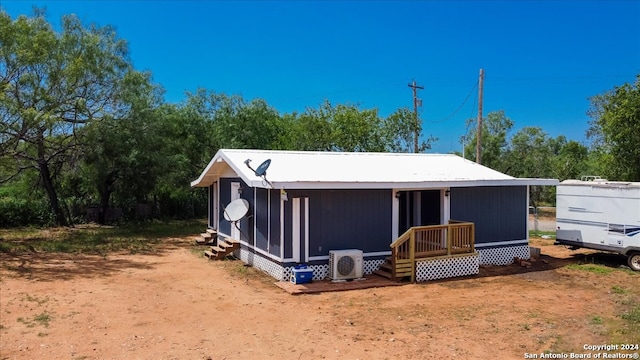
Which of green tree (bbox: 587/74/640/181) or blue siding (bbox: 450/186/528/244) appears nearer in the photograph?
blue siding (bbox: 450/186/528/244)

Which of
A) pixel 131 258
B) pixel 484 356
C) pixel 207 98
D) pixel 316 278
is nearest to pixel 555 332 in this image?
pixel 484 356

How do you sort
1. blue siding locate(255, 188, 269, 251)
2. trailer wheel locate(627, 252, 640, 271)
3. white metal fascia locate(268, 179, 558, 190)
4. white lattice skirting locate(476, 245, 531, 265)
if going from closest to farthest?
white metal fascia locate(268, 179, 558, 190)
blue siding locate(255, 188, 269, 251)
trailer wheel locate(627, 252, 640, 271)
white lattice skirting locate(476, 245, 531, 265)

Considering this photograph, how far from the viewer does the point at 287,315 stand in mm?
8312

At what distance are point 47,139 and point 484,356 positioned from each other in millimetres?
17794

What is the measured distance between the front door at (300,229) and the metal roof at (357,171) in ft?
1.89

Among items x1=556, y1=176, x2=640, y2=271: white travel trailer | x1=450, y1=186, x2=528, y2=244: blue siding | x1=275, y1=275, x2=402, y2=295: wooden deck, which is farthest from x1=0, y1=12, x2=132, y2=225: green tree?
x1=556, y1=176, x2=640, y2=271: white travel trailer

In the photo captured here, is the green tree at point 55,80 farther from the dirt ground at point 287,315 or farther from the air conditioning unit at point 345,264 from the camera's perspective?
the air conditioning unit at point 345,264

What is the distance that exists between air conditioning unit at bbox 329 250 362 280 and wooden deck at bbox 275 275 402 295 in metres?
0.15

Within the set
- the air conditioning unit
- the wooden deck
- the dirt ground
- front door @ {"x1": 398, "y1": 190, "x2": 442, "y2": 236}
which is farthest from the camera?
front door @ {"x1": 398, "y1": 190, "x2": 442, "y2": 236}

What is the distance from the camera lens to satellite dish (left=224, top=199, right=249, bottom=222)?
41.0 ft

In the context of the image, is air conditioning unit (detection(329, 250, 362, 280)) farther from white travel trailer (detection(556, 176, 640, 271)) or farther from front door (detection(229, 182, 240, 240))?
white travel trailer (detection(556, 176, 640, 271))

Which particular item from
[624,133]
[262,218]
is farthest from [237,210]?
→ [624,133]

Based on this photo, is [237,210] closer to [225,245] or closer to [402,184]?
[225,245]

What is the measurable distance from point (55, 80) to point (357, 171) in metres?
10.1
